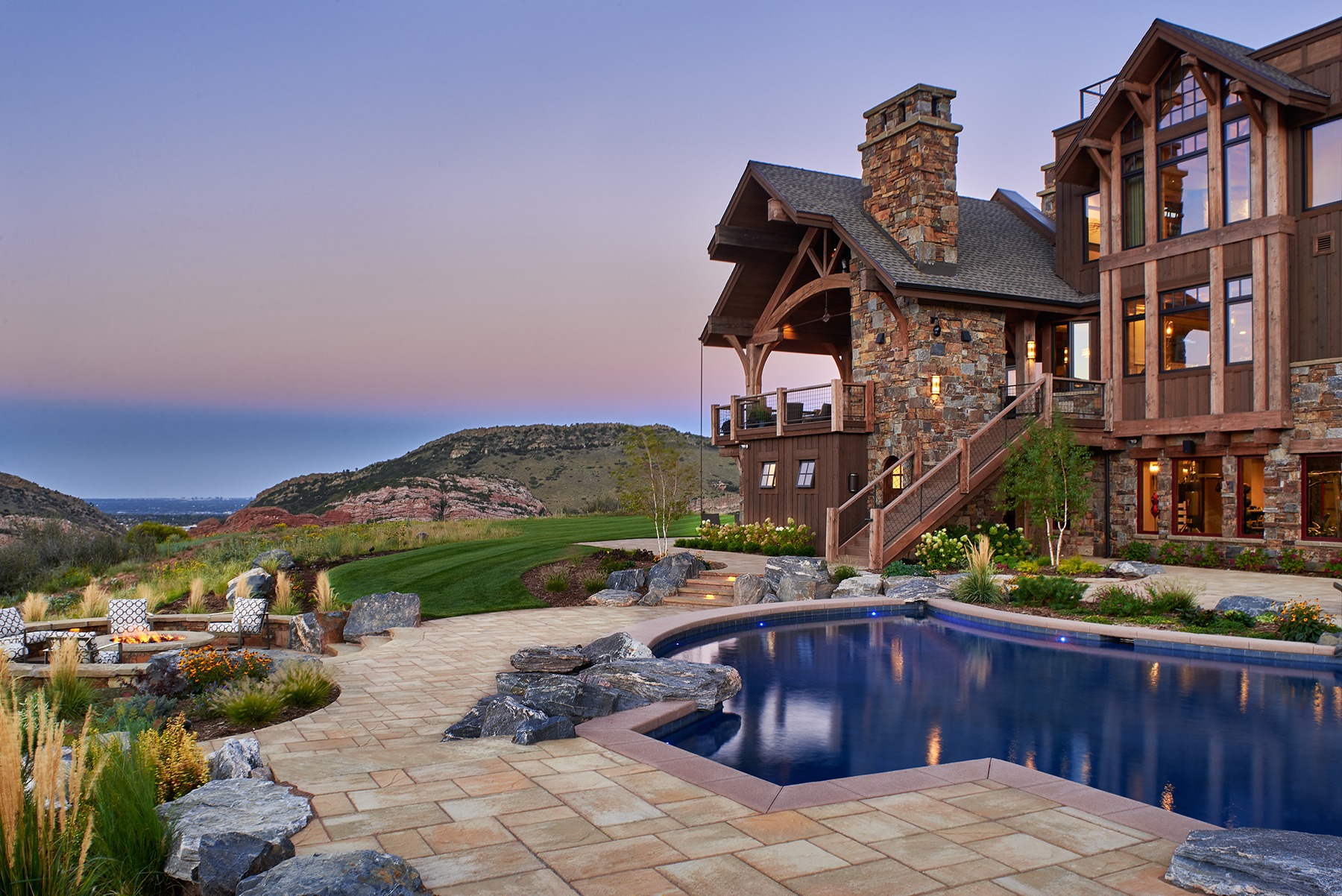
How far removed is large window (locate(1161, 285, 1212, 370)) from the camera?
17672 millimetres

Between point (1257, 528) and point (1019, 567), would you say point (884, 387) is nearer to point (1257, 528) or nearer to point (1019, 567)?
point (1019, 567)

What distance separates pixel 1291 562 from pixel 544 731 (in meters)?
15.0

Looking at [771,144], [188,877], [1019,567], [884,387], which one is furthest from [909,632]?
[771,144]

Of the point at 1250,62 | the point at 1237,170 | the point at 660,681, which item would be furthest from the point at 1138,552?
the point at 660,681

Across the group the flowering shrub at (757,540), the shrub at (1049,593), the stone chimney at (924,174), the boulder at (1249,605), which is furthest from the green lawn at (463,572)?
the boulder at (1249,605)

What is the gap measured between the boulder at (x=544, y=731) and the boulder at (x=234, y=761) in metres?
1.74

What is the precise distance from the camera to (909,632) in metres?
13.1

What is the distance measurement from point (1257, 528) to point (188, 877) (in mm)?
18434

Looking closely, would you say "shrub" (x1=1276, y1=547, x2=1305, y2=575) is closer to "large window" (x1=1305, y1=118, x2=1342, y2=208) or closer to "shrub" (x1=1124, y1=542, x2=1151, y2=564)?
"shrub" (x1=1124, y1=542, x2=1151, y2=564)

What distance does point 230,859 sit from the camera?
3977 mm

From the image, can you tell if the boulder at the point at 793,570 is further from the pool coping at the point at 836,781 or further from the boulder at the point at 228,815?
the boulder at the point at 228,815

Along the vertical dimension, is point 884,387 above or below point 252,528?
above

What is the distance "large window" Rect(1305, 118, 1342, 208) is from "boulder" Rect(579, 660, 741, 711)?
1458 centimetres

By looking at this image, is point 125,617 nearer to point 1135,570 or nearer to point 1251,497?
point 1135,570
